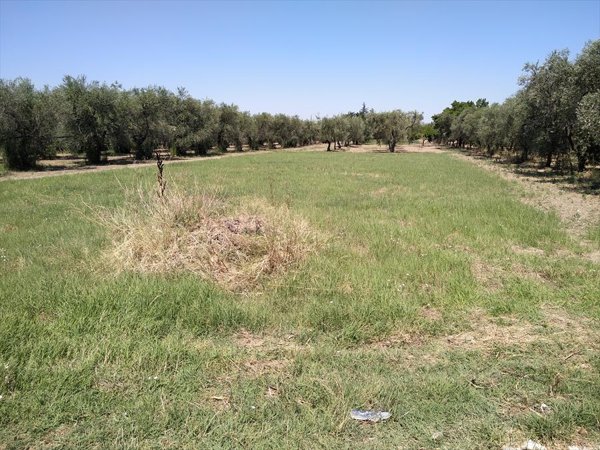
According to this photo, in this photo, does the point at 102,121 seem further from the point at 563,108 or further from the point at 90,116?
the point at 563,108

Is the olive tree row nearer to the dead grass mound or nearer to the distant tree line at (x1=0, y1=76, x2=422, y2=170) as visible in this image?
the distant tree line at (x1=0, y1=76, x2=422, y2=170)

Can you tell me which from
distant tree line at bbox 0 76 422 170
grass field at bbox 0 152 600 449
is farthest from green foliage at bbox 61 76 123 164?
grass field at bbox 0 152 600 449

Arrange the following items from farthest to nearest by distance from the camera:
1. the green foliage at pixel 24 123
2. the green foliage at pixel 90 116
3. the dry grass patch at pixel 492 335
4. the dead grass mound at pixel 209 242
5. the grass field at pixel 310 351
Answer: the green foliage at pixel 90 116, the green foliage at pixel 24 123, the dead grass mound at pixel 209 242, the dry grass patch at pixel 492 335, the grass field at pixel 310 351

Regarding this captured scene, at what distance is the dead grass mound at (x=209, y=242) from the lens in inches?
277

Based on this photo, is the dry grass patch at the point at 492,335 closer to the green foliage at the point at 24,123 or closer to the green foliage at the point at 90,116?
the green foliage at the point at 24,123

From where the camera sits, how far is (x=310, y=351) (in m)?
4.67

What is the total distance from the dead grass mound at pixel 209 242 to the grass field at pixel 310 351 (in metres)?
0.36

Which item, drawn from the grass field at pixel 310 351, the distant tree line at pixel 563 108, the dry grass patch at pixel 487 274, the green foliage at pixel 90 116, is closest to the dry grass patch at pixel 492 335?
the grass field at pixel 310 351

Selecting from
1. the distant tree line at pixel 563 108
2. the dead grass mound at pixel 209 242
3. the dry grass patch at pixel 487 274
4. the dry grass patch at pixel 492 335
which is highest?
the distant tree line at pixel 563 108

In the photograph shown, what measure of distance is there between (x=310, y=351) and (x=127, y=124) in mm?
39391

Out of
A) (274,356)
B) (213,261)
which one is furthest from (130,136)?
(274,356)

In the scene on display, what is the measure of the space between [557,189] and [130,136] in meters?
35.6

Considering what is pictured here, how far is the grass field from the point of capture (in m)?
3.44

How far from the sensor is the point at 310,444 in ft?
10.7
